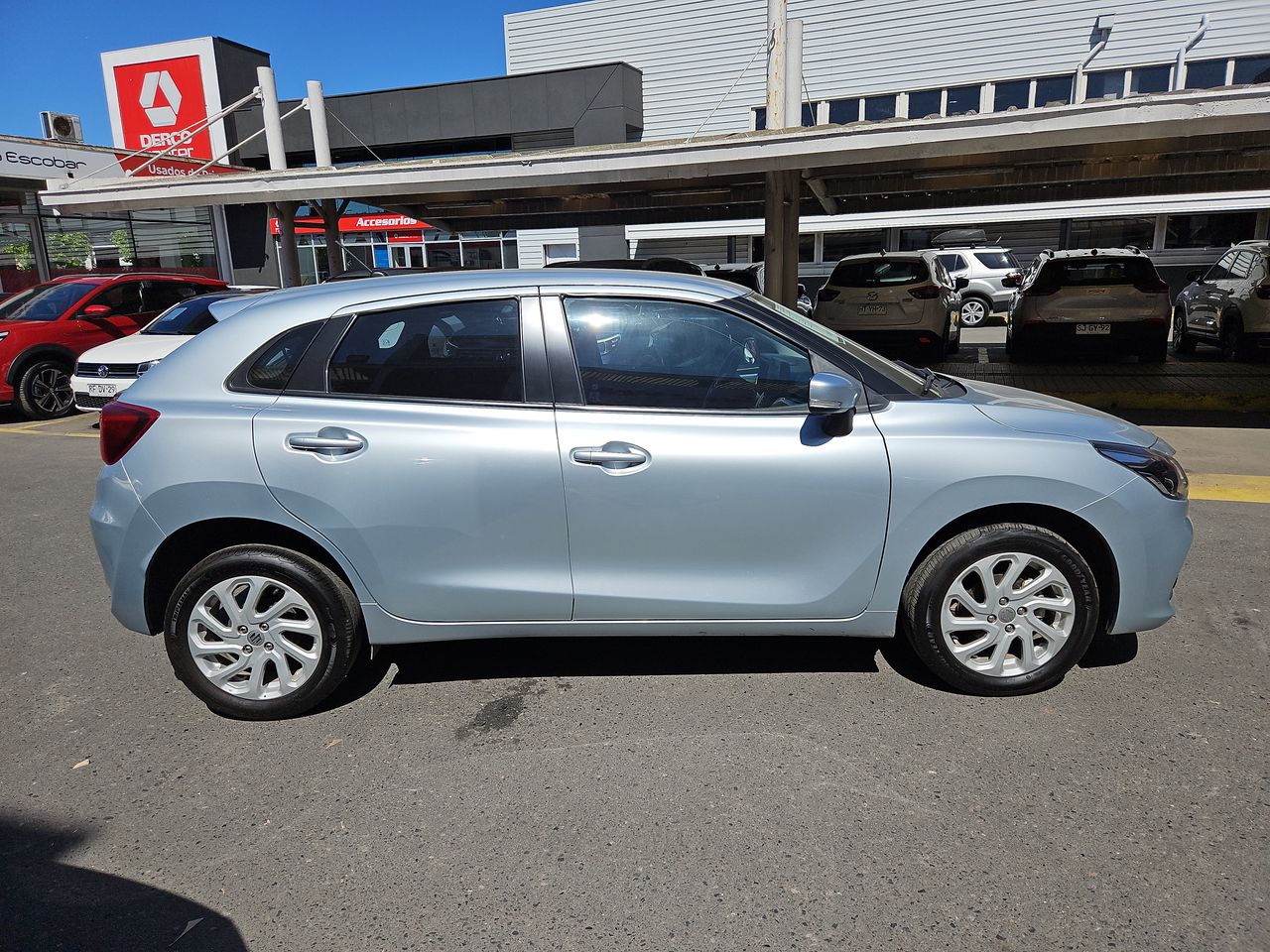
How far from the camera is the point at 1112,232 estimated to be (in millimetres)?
23438

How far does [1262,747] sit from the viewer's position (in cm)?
310

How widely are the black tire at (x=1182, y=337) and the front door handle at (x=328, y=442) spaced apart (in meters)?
15.5

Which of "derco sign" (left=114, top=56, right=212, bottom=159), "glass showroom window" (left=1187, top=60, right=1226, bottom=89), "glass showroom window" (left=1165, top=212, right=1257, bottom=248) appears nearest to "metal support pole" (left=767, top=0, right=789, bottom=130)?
"glass showroom window" (left=1187, top=60, right=1226, bottom=89)

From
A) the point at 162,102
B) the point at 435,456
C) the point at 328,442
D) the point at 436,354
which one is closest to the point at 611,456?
the point at 435,456

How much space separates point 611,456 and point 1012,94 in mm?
24010

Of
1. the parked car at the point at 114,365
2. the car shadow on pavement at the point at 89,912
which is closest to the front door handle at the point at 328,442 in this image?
the car shadow on pavement at the point at 89,912

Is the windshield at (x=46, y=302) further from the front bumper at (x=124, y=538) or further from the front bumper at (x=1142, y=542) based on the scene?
the front bumper at (x=1142, y=542)

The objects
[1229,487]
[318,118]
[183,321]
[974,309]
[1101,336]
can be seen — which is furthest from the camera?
[974,309]

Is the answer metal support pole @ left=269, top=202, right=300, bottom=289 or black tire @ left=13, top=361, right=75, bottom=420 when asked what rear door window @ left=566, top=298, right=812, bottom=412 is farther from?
metal support pole @ left=269, top=202, right=300, bottom=289

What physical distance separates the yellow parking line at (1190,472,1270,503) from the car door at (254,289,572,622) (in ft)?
17.8

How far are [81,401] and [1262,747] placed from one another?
413 inches

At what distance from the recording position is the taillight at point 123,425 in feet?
11.0

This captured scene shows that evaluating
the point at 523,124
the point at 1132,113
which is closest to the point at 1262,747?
the point at 1132,113

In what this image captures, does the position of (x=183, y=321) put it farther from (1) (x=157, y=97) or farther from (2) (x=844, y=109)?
(1) (x=157, y=97)
